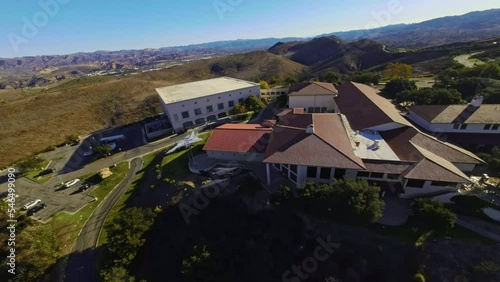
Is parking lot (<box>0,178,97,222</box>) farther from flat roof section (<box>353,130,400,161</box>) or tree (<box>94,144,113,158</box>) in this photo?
flat roof section (<box>353,130,400,161</box>)

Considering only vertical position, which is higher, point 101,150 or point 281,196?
point 281,196

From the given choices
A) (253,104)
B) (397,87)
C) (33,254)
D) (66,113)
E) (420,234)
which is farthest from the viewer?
(66,113)

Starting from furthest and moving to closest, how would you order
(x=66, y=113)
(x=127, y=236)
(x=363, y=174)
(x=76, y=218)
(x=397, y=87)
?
(x=66, y=113) → (x=397, y=87) → (x=76, y=218) → (x=363, y=174) → (x=127, y=236)

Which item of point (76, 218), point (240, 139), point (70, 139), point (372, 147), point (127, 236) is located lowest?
point (76, 218)

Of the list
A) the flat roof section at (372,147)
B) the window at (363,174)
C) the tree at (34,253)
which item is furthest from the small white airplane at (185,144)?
the window at (363,174)

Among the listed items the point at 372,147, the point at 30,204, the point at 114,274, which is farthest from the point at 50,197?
the point at 372,147

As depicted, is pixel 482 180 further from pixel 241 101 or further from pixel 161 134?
pixel 161 134

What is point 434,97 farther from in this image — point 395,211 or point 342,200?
point 342,200

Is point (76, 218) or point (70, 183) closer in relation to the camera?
point (76, 218)
